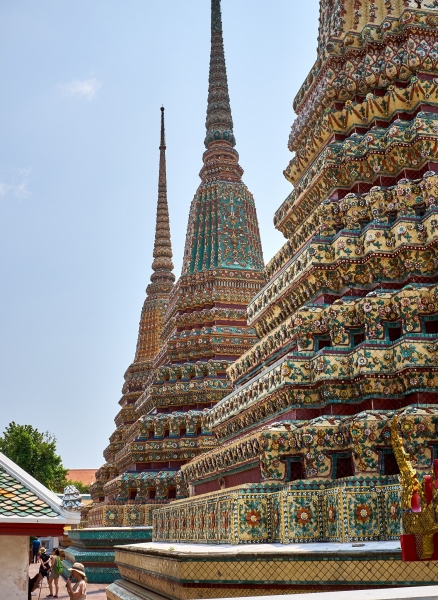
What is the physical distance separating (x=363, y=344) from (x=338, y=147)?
418 centimetres

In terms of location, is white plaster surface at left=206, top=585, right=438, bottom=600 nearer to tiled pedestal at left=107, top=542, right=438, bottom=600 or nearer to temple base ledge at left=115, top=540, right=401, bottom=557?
tiled pedestal at left=107, top=542, right=438, bottom=600

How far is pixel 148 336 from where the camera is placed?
4066 centimetres

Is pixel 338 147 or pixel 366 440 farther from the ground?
pixel 338 147

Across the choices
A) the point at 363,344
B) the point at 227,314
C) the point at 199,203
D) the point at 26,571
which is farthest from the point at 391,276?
the point at 199,203

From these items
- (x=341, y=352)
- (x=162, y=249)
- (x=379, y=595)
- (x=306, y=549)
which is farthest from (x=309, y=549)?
(x=162, y=249)

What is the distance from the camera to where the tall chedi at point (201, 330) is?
2541 cm

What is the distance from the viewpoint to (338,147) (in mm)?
14109

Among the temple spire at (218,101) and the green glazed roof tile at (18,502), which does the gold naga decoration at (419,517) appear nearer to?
the green glazed roof tile at (18,502)

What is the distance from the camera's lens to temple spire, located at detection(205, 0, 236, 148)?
96.5 feet

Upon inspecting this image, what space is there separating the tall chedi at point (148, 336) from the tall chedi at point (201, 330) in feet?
30.9

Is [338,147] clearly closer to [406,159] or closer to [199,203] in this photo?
[406,159]

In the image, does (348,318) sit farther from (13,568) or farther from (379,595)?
(379,595)

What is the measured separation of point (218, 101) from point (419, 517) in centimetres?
2490

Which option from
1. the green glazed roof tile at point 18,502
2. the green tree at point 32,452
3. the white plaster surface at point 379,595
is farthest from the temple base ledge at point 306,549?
the green tree at point 32,452
